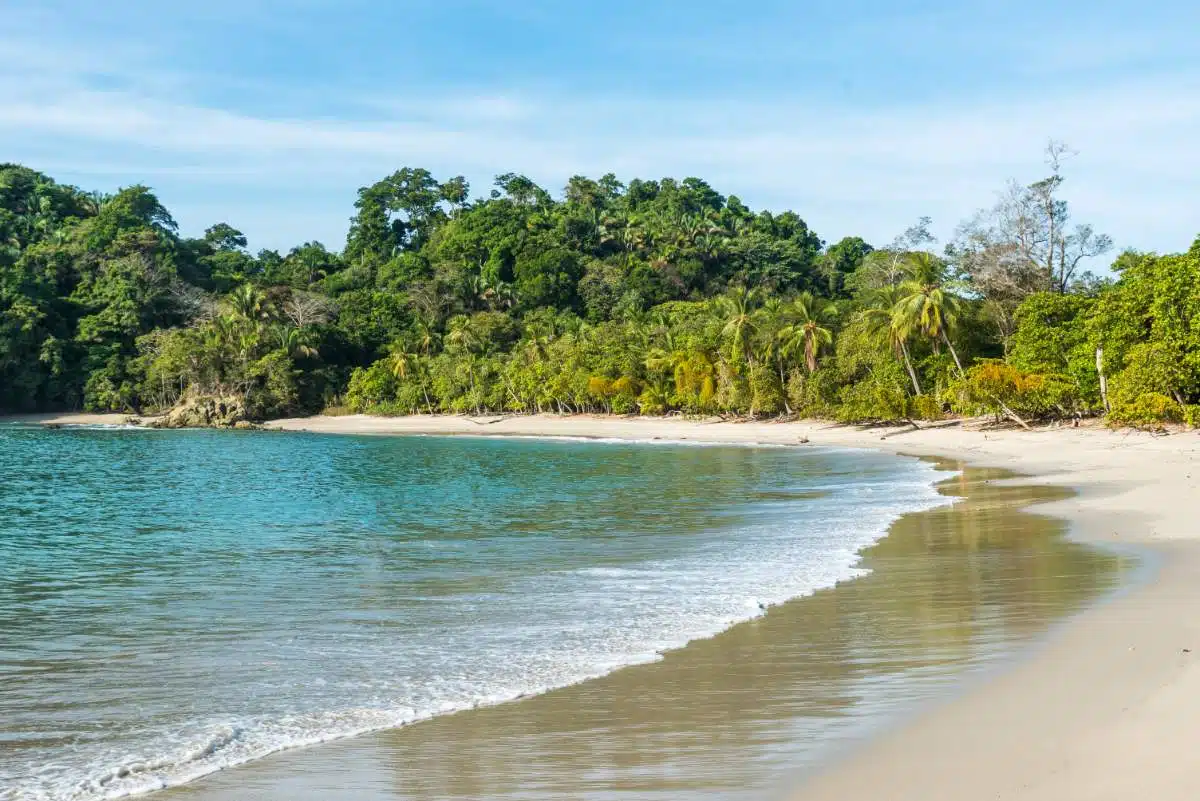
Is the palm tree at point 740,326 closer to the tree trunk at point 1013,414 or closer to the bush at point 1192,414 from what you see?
the tree trunk at point 1013,414

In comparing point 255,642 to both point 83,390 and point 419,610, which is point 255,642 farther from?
point 83,390

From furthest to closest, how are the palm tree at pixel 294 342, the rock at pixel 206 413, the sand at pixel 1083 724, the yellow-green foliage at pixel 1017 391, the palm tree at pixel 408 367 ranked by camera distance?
the palm tree at pixel 294 342
the rock at pixel 206 413
the palm tree at pixel 408 367
the yellow-green foliage at pixel 1017 391
the sand at pixel 1083 724

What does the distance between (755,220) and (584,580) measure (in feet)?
320

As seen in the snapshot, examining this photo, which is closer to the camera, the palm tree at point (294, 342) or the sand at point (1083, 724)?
the sand at point (1083, 724)

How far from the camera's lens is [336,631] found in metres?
10.8

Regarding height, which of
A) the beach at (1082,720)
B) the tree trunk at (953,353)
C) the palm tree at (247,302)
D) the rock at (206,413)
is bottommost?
the beach at (1082,720)

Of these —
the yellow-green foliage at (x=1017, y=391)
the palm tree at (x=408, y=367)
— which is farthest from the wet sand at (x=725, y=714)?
the palm tree at (x=408, y=367)

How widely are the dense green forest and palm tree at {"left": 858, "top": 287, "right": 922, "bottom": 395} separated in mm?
214

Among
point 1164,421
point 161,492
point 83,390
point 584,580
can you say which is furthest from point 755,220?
point 584,580

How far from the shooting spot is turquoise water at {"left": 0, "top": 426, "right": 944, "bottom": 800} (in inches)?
297

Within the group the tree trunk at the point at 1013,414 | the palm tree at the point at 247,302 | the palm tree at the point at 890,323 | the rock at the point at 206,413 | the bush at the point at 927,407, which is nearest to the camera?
the tree trunk at the point at 1013,414

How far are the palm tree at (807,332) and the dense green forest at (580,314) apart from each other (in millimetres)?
184

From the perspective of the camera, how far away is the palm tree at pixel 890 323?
48391 millimetres

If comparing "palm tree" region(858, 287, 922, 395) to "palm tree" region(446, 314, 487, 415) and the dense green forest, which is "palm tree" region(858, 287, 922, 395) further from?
"palm tree" region(446, 314, 487, 415)
